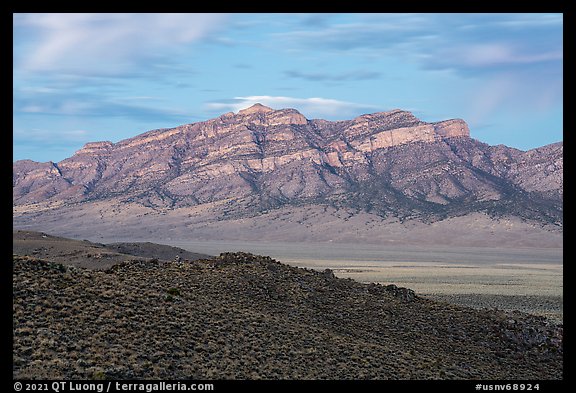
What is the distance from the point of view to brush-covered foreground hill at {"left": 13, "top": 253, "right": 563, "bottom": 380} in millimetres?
20609

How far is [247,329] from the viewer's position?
25.6 m

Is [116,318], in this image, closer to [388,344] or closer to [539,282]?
[388,344]

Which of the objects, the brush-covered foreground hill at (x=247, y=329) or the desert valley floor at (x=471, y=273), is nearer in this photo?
the brush-covered foreground hill at (x=247, y=329)

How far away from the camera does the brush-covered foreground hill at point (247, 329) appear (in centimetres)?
2061

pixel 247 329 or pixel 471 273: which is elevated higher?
pixel 247 329

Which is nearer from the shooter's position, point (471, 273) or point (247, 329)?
point (247, 329)

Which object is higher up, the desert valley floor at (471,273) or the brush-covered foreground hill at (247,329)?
the brush-covered foreground hill at (247,329)

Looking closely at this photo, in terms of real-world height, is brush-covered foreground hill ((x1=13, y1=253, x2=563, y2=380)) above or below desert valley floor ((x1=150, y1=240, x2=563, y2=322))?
above

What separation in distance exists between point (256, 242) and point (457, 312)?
506 ft

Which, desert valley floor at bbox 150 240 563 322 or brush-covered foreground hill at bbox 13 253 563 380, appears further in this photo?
desert valley floor at bbox 150 240 563 322
